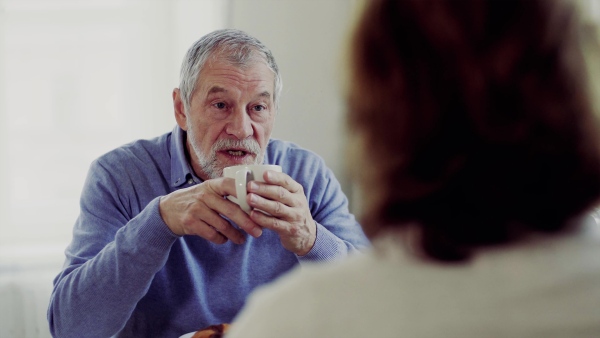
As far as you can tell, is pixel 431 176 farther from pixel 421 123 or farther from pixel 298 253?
pixel 298 253

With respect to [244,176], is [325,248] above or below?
below

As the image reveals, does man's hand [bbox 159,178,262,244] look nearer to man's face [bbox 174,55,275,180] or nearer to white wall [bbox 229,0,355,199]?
man's face [bbox 174,55,275,180]

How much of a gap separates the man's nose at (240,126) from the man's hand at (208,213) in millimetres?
318

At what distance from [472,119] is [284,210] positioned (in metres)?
0.81

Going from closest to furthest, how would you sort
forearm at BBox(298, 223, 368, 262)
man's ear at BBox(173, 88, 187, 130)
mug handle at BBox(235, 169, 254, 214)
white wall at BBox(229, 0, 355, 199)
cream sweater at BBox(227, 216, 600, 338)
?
cream sweater at BBox(227, 216, 600, 338) → mug handle at BBox(235, 169, 254, 214) → forearm at BBox(298, 223, 368, 262) → man's ear at BBox(173, 88, 187, 130) → white wall at BBox(229, 0, 355, 199)

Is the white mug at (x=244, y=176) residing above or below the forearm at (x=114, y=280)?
above

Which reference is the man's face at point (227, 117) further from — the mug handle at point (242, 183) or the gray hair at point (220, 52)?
the mug handle at point (242, 183)

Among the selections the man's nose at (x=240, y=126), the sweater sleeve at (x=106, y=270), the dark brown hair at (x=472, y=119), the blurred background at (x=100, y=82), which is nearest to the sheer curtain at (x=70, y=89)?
the blurred background at (x=100, y=82)

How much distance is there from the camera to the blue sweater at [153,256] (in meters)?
1.42

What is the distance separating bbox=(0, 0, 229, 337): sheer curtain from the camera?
260 cm

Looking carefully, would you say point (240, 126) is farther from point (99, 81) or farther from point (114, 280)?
point (99, 81)

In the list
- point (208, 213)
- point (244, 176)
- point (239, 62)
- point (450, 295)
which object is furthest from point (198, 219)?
point (450, 295)

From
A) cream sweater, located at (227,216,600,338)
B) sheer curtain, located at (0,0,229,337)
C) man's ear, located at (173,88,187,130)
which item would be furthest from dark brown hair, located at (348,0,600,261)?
sheer curtain, located at (0,0,229,337)

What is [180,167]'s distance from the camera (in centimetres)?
172
